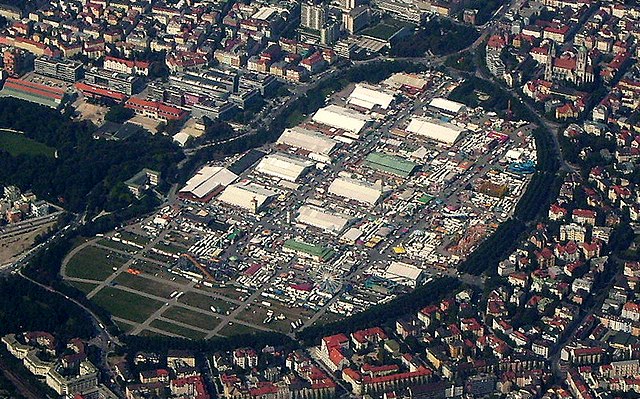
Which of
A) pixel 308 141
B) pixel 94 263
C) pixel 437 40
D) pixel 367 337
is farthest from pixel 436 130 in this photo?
pixel 367 337

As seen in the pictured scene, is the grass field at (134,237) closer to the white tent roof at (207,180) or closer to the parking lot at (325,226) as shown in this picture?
the parking lot at (325,226)

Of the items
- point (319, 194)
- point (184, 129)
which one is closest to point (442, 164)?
point (319, 194)

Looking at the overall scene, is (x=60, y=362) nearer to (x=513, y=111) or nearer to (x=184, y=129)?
(x=184, y=129)

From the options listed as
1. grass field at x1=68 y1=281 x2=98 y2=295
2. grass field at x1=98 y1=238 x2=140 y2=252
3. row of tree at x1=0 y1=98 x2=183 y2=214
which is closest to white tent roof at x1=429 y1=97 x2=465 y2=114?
row of tree at x1=0 y1=98 x2=183 y2=214

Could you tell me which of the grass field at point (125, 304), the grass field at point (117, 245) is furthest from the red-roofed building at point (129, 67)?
the grass field at point (125, 304)

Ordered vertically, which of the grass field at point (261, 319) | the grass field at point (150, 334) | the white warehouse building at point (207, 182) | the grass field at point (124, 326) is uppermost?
the white warehouse building at point (207, 182)

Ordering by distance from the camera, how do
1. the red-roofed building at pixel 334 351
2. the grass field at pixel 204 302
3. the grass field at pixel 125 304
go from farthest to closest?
the grass field at pixel 204 302 < the grass field at pixel 125 304 < the red-roofed building at pixel 334 351
